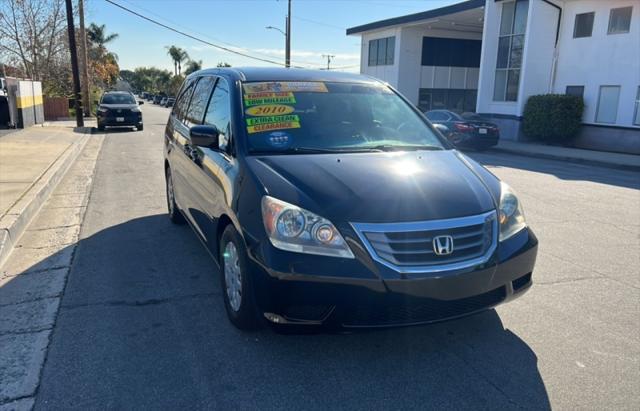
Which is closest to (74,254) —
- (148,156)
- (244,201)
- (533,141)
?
(244,201)

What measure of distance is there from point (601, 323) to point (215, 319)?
9.41 feet

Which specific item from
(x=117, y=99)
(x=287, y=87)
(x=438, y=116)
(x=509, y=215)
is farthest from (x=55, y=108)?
(x=509, y=215)

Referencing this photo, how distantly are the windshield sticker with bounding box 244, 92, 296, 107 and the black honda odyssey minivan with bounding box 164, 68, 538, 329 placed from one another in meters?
0.01

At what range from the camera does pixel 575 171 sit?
1312 cm

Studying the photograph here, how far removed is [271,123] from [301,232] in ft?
4.12

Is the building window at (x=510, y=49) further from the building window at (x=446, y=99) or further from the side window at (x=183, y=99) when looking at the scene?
the side window at (x=183, y=99)

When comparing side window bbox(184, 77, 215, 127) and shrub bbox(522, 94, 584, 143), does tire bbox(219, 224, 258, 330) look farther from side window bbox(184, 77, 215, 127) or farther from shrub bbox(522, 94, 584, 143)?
shrub bbox(522, 94, 584, 143)

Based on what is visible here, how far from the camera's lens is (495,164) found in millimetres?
13945

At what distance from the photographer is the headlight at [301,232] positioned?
2.88m

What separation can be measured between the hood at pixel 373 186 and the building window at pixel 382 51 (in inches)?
1194

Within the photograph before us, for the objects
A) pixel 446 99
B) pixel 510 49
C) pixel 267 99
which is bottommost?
pixel 267 99

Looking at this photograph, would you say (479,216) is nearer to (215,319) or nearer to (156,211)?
(215,319)

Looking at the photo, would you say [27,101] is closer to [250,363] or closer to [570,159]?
[570,159]

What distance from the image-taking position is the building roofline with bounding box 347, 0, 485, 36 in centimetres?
2477
